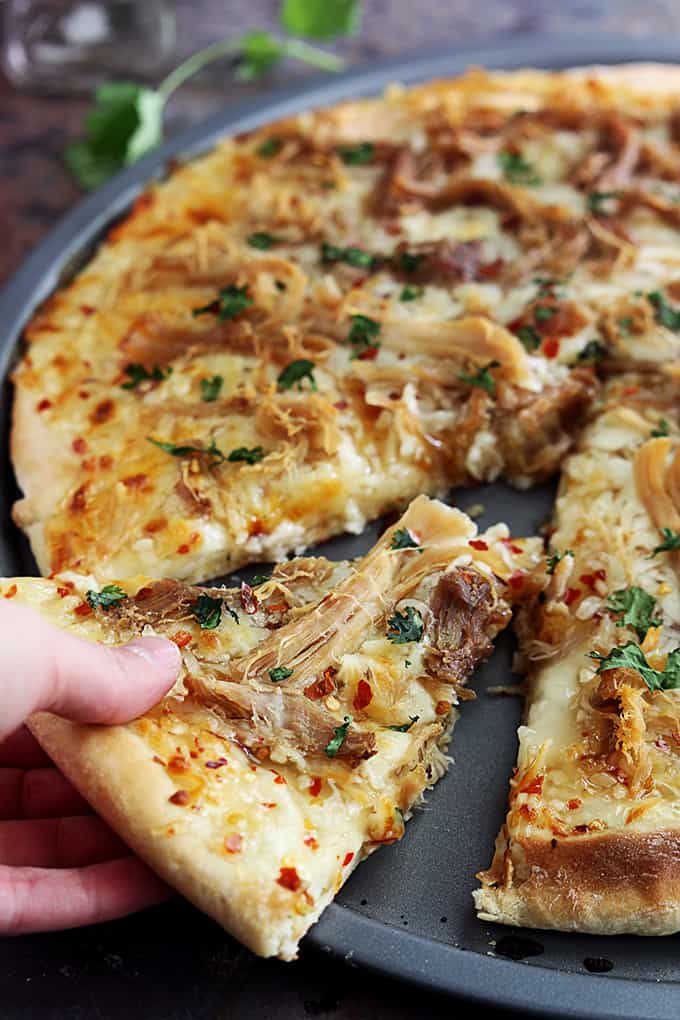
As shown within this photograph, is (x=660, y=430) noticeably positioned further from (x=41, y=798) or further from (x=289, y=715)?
(x=41, y=798)

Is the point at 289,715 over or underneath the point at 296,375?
underneath

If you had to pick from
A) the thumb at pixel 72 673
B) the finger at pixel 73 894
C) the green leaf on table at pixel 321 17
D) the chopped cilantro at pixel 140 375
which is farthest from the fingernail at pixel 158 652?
the green leaf on table at pixel 321 17

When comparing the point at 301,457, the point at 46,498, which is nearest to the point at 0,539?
the point at 46,498

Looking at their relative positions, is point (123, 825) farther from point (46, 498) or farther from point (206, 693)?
point (46, 498)

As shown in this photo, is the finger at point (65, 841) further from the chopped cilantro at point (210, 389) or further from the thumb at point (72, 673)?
the chopped cilantro at point (210, 389)

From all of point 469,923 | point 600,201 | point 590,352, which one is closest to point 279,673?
point 469,923

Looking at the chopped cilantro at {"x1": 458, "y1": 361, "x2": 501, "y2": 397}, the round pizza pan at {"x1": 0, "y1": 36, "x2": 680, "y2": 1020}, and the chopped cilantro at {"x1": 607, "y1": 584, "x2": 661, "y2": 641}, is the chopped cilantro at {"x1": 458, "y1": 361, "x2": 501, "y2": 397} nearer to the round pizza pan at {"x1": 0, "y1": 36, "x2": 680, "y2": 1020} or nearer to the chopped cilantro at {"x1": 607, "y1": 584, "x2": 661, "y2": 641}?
the round pizza pan at {"x1": 0, "y1": 36, "x2": 680, "y2": 1020}
